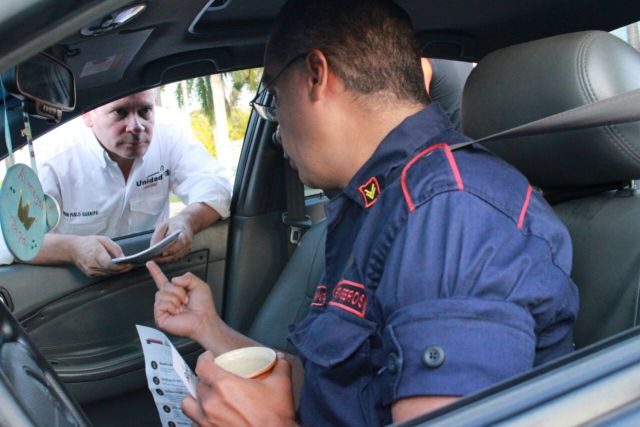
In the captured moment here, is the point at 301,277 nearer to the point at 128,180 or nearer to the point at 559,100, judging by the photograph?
the point at 128,180

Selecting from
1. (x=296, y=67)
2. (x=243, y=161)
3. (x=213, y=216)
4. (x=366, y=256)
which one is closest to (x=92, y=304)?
(x=213, y=216)

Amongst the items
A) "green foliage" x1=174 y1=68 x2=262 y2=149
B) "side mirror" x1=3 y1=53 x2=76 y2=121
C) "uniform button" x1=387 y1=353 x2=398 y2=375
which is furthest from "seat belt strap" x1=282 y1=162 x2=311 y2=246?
"uniform button" x1=387 y1=353 x2=398 y2=375

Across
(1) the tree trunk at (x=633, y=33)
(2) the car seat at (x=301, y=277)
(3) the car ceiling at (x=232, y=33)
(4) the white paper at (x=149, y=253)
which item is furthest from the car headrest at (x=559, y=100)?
(4) the white paper at (x=149, y=253)

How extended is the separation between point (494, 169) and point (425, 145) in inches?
5.5

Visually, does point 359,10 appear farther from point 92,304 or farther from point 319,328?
point 92,304

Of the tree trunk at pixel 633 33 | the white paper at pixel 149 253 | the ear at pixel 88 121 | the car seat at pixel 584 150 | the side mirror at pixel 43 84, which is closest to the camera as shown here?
the side mirror at pixel 43 84

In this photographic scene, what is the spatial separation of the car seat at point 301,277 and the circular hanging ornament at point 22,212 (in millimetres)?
1355

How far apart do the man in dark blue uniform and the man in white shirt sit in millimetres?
1287

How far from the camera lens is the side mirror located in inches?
45.5

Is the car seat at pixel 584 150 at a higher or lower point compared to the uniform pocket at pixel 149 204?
higher

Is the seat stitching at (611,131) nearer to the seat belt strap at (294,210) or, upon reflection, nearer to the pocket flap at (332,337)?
the pocket flap at (332,337)

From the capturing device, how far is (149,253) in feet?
8.31

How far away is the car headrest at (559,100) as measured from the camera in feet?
4.61

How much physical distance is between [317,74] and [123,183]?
1716mm
